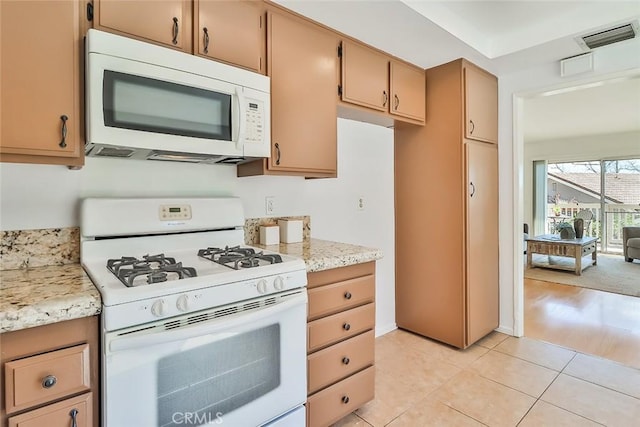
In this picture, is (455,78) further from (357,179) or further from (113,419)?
(113,419)

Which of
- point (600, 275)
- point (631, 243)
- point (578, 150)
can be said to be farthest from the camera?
point (578, 150)

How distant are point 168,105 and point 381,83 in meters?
1.50

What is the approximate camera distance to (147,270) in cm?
126

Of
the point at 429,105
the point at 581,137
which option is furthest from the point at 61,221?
the point at 581,137

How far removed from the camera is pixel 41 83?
1.21 meters

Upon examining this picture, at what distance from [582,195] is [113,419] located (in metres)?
9.37

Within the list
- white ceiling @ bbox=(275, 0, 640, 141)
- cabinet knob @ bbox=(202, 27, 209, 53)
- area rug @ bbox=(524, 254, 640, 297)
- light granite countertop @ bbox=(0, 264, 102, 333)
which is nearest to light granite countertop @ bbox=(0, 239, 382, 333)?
light granite countertop @ bbox=(0, 264, 102, 333)

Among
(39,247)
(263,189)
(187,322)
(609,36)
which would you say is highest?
(609,36)

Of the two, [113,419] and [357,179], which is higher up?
[357,179]

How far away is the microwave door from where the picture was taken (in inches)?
50.1

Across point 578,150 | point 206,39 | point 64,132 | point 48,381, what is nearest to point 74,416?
point 48,381

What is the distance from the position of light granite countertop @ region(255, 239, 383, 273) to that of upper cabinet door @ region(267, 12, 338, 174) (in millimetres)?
447

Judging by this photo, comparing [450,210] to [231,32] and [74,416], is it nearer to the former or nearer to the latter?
[231,32]

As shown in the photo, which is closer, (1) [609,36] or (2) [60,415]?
(2) [60,415]
